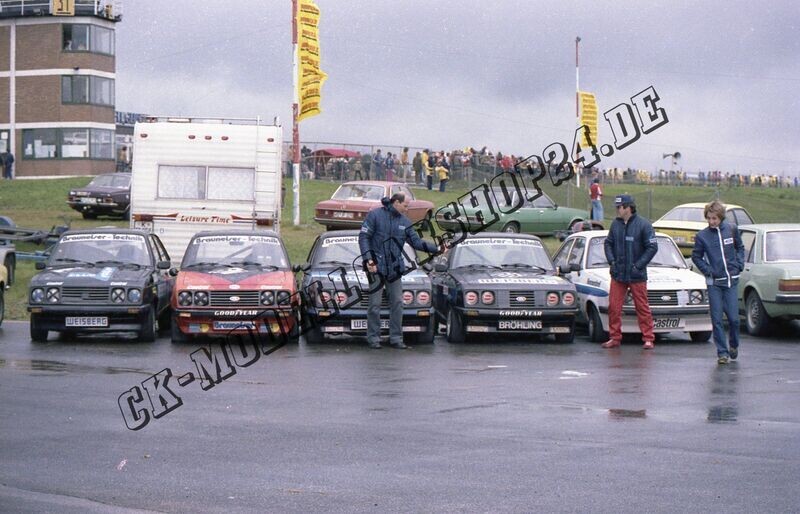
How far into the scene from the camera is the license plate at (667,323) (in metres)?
15.7

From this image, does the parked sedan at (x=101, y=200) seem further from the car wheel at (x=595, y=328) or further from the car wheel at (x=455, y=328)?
the car wheel at (x=595, y=328)

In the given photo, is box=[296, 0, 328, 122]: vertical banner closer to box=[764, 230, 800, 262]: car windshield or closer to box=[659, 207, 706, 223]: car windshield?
box=[659, 207, 706, 223]: car windshield

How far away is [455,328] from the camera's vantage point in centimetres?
1584

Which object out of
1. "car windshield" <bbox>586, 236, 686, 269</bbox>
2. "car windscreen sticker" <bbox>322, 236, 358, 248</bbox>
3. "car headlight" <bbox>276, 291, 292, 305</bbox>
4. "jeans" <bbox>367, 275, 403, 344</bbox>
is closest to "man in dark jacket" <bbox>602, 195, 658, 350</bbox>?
"car windshield" <bbox>586, 236, 686, 269</bbox>

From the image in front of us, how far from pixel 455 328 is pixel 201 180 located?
763cm

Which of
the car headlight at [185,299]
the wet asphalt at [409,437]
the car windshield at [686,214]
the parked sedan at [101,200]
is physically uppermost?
the parked sedan at [101,200]

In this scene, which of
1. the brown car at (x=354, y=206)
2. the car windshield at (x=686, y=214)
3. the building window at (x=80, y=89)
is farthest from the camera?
the building window at (x=80, y=89)

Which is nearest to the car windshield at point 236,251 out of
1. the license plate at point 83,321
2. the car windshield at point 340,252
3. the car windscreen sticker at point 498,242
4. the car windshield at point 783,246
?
the car windshield at point 340,252

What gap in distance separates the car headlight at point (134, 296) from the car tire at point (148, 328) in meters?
0.27

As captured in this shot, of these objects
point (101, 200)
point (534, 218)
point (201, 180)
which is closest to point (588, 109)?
point (534, 218)

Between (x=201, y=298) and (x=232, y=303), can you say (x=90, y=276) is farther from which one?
(x=232, y=303)

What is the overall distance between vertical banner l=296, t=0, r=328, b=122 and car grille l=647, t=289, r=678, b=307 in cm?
1744

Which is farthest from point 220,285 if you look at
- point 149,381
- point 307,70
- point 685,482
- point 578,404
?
point 307,70

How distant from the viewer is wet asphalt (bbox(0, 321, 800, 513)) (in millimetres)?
6836
